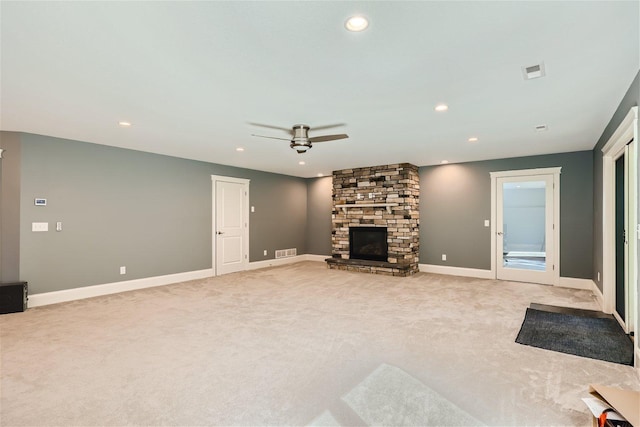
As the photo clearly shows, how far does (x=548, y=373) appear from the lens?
2578mm

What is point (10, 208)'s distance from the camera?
14.4 feet

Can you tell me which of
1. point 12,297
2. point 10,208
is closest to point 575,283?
point 12,297

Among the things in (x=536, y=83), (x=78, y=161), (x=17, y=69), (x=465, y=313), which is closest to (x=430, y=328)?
(x=465, y=313)

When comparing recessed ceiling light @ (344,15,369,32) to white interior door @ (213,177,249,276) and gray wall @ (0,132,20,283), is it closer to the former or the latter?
gray wall @ (0,132,20,283)

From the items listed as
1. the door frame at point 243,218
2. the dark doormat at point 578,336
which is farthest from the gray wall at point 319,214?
the dark doormat at point 578,336

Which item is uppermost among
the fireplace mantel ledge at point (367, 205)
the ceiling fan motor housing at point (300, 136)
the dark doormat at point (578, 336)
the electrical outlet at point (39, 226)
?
the ceiling fan motor housing at point (300, 136)

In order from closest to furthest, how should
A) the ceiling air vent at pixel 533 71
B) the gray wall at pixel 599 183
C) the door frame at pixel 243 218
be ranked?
1. the ceiling air vent at pixel 533 71
2. the gray wall at pixel 599 183
3. the door frame at pixel 243 218

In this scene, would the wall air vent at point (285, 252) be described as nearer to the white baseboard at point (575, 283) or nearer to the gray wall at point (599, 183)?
the white baseboard at point (575, 283)

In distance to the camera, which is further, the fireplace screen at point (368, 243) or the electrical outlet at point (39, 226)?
the fireplace screen at point (368, 243)

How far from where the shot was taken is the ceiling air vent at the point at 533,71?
2.47m

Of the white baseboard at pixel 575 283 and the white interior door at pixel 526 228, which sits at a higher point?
the white interior door at pixel 526 228

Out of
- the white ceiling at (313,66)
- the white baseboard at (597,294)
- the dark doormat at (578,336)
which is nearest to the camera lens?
the white ceiling at (313,66)

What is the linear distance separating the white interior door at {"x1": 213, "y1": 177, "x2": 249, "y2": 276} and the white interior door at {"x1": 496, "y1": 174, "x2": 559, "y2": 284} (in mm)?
5655

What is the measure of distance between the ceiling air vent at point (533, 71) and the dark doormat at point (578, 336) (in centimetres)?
256
